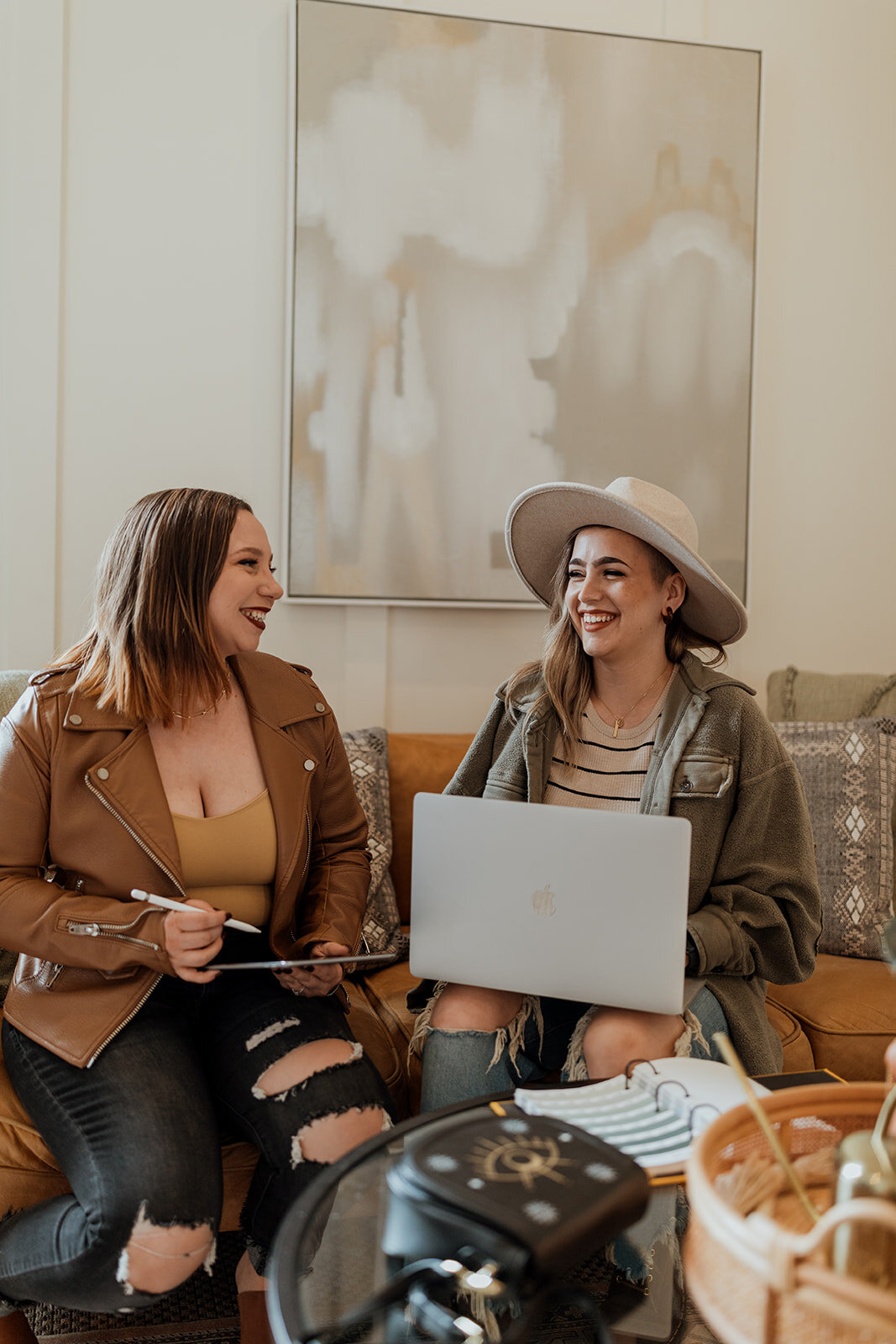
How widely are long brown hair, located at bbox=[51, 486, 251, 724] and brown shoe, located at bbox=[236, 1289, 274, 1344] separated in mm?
758

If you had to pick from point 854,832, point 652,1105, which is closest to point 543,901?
point 652,1105

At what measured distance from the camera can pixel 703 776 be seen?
62.6 inches

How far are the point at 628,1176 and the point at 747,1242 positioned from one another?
27 cm

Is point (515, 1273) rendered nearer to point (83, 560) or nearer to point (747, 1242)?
point (747, 1242)

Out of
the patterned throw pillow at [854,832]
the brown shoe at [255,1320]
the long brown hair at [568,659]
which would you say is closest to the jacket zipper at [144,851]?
the brown shoe at [255,1320]

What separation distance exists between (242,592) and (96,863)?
435mm

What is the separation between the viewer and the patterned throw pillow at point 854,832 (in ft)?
6.93

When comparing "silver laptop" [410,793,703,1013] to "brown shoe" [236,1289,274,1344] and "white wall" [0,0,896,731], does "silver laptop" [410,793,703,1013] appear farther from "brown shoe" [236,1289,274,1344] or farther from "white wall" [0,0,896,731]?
"white wall" [0,0,896,731]

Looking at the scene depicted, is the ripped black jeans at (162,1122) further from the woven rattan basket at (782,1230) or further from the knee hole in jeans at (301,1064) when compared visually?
the woven rattan basket at (782,1230)

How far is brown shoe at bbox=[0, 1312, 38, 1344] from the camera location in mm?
1407

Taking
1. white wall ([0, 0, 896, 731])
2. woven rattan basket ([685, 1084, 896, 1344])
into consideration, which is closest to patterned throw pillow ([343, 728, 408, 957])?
white wall ([0, 0, 896, 731])

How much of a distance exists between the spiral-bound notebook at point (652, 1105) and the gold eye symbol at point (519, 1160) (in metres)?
0.08

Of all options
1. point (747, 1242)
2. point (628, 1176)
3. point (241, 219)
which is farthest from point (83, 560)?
point (747, 1242)

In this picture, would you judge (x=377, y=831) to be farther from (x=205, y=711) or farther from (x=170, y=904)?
(x=170, y=904)
